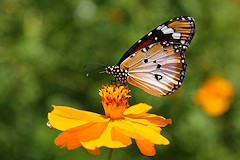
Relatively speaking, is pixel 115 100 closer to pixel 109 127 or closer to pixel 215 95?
pixel 109 127

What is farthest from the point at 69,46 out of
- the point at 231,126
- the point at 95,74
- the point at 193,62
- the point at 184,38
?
the point at 184,38

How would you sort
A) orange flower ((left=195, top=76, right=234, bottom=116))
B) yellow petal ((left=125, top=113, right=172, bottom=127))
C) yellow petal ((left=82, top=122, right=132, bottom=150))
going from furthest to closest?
orange flower ((left=195, top=76, right=234, bottom=116))
yellow petal ((left=125, top=113, right=172, bottom=127))
yellow petal ((left=82, top=122, right=132, bottom=150))

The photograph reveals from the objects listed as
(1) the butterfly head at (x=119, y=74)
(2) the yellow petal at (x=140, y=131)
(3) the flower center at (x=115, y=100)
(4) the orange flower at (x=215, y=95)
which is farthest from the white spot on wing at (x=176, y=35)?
(4) the orange flower at (x=215, y=95)

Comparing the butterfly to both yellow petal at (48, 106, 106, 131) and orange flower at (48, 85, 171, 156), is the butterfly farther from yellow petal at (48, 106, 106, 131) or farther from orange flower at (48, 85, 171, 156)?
yellow petal at (48, 106, 106, 131)

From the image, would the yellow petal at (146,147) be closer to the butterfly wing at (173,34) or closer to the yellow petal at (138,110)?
the yellow petal at (138,110)

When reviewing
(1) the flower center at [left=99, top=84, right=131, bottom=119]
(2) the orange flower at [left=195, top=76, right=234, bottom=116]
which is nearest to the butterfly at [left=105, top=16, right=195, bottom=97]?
(1) the flower center at [left=99, top=84, right=131, bottom=119]

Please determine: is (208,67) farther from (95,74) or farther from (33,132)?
(33,132)
